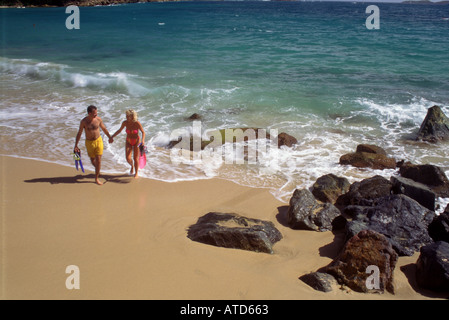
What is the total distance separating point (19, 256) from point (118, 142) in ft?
17.4

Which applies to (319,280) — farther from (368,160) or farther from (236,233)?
(368,160)

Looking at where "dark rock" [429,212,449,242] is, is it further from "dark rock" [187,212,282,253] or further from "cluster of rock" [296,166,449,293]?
"dark rock" [187,212,282,253]

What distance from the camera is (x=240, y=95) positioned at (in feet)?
48.6

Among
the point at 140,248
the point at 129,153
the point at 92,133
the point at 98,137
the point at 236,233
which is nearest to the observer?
the point at 140,248

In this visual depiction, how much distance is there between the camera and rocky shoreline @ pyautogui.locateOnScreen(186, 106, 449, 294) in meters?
4.68

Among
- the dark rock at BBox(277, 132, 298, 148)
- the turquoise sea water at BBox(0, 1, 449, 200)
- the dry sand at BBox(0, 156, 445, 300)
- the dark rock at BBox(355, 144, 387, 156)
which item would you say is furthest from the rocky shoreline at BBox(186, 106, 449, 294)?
the dark rock at BBox(277, 132, 298, 148)

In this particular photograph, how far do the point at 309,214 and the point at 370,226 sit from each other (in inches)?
39.4

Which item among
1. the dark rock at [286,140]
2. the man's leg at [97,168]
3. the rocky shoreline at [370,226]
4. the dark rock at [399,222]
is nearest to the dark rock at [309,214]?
the rocky shoreline at [370,226]

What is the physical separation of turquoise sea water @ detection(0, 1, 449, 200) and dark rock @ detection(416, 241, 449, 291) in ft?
9.67

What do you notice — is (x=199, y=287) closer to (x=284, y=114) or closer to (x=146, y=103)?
(x=284, y=114)

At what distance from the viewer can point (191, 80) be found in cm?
1731

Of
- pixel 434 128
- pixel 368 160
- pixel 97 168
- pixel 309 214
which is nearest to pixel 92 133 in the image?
pixel 97 168

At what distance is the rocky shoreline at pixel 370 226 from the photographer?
184 inches

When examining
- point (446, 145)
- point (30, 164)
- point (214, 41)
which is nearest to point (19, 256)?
point (30, 164)
